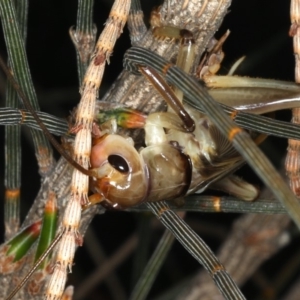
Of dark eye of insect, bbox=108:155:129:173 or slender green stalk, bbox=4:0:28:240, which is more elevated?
slender green stalk, bbox=4:0:28:240

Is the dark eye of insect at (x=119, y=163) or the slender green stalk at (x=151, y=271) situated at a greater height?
the dark eye of insect at (x=119, y=163)

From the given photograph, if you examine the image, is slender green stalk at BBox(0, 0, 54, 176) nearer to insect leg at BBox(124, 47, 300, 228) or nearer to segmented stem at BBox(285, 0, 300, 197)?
insect leg at BBox(124, 47, 300, 228)

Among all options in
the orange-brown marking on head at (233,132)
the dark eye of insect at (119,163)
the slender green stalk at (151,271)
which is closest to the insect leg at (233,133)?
the orange-brown marking on head at (233,132)

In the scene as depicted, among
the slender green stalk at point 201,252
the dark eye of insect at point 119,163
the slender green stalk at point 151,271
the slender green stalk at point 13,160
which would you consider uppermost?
the slender green stalk at point 13,160

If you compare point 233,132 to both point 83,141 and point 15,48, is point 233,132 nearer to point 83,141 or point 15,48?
point 83,141

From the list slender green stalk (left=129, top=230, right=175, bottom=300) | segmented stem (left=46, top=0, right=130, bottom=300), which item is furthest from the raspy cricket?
slender green stalk (left=129, top=230, right=175, bottom=300)

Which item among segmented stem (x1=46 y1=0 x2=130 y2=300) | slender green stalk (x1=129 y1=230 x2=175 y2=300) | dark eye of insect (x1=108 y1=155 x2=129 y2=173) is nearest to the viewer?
segmented stem (x1=46 y1=0 x2=130 y2=300)

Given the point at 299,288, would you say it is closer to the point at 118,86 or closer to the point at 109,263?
the point at 109,263

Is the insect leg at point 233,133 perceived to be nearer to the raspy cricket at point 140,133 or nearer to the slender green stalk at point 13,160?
the raspy cricket at point 140,133
